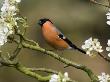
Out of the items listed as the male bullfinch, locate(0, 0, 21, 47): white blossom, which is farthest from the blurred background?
locate(0, 0, 21, 47): white blossom

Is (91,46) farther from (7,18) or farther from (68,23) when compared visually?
(68,23)

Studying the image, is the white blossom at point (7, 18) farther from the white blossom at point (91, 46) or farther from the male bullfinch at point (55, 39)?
the male bullfinch at point (55, 39)

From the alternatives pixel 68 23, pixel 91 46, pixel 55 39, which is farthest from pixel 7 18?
pixel 68 23

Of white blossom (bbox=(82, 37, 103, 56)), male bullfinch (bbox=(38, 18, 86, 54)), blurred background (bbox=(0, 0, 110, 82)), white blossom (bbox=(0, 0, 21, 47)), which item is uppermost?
white blossom (bbox=(0, 0, 21, 47))

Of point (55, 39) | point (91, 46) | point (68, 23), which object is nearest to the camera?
point (91, 46)

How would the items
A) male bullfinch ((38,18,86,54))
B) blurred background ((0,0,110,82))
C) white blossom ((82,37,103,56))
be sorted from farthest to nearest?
blurred background ((0,0,110,82)) < male bullfinch ((38,18,86,54)) < white blossom ((82,37,103,56))

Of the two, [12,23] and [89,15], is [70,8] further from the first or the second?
[12,23]

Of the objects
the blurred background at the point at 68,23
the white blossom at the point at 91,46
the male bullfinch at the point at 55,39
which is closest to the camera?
the white blossom at the point at 91,46

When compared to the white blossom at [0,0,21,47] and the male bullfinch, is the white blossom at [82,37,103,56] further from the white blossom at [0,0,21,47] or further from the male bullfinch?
the male bullfinch

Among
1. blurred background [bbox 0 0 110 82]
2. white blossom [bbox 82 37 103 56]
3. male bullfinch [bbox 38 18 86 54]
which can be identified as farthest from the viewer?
blurred background [bbox 0 0 110 82]

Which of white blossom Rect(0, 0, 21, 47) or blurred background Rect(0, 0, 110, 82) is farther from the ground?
white blossom Rect(0, 0, 21, 47)

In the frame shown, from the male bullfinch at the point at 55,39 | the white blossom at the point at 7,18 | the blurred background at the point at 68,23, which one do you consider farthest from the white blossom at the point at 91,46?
the blurred background at the point at 68,23

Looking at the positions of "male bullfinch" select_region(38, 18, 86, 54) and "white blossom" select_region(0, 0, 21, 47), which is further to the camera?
"male bullfinch" select_region(38, 18, 86, 54)

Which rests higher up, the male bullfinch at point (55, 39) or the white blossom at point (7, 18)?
the white blossom at point (7, 18)
